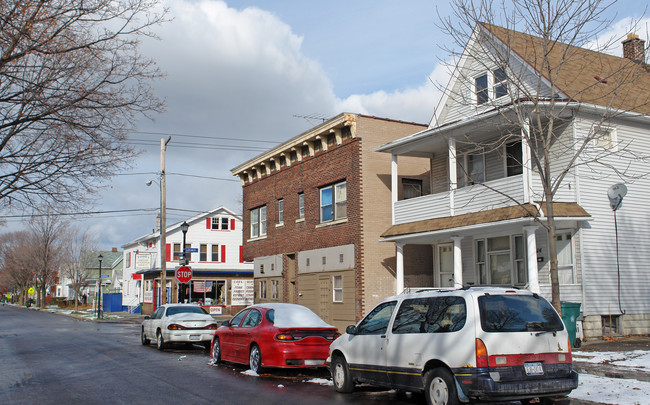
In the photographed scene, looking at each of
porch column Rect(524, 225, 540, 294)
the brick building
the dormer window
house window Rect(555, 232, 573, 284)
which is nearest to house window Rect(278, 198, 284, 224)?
the brick building

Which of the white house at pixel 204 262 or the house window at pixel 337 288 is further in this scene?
the white house at pixel 204 262

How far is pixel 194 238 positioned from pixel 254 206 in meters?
21.3

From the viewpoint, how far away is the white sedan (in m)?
19.6

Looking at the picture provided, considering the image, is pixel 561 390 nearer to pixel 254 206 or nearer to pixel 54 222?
pixel 254 206

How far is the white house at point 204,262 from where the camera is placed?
159 feet

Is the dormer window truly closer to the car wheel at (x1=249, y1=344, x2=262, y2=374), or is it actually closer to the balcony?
the balcony

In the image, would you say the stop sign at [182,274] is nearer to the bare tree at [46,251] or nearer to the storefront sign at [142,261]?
the storefront sign at [142,261]

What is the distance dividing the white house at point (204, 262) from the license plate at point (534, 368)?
37264mm

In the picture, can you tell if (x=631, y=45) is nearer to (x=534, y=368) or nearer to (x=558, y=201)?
(x=558, y=201)

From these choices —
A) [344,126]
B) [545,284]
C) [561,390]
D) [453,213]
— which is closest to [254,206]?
[344,126]

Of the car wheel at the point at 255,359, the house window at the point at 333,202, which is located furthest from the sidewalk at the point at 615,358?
the house window at the point at 333,202

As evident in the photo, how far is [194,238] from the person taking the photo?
171 feet

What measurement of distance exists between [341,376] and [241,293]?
29.5 metres

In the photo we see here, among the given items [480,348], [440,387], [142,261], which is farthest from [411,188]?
[142,261]
